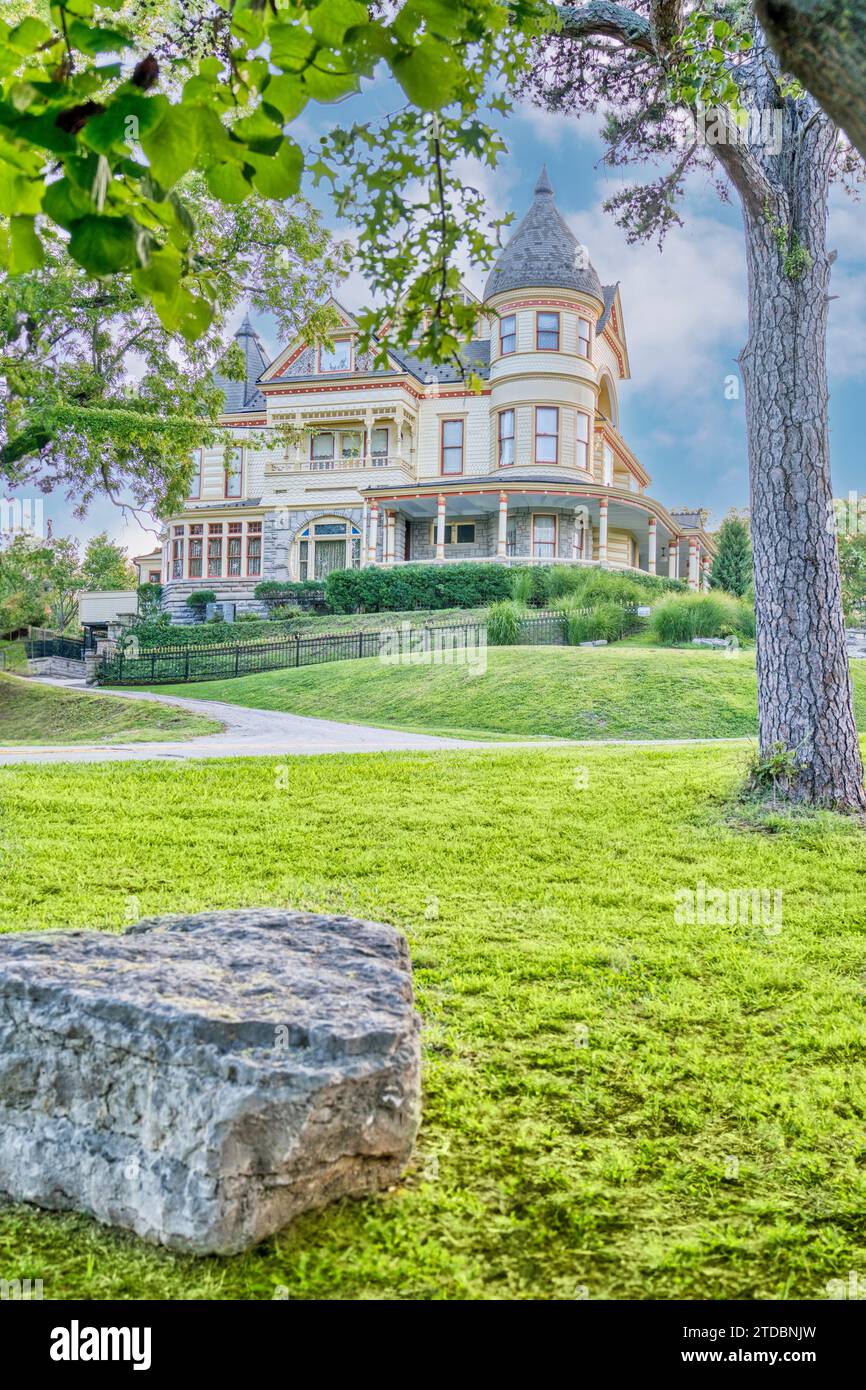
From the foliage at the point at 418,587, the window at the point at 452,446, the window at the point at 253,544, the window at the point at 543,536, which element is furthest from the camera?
the window at the point at 253,544

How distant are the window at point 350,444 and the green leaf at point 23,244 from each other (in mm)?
34221

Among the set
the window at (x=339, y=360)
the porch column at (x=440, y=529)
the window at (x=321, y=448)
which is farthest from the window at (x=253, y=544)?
the porch column at (x=440, y=529)

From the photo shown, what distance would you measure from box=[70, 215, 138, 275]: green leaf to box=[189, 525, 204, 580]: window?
36.7m

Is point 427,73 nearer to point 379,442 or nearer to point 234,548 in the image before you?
point 379,442

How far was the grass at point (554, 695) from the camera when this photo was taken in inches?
592

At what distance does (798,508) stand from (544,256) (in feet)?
94.8

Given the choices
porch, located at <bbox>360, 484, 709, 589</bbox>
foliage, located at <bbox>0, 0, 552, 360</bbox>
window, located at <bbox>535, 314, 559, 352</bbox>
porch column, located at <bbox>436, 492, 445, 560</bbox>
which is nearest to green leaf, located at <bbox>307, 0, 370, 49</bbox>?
foliage, located at <bbox>0, 0, 552, 360</bbox>

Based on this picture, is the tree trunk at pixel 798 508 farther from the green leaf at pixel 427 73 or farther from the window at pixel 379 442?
the window at pixel 379 442

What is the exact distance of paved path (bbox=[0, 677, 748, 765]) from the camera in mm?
10484

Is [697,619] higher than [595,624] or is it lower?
higher

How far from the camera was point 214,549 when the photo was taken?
121 ft

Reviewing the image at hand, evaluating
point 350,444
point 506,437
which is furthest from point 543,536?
point 350,444

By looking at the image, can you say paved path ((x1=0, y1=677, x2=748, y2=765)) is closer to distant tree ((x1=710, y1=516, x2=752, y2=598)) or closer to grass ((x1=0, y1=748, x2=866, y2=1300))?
grass ((x1=0, y1=748, x2=866, y2=1300))
